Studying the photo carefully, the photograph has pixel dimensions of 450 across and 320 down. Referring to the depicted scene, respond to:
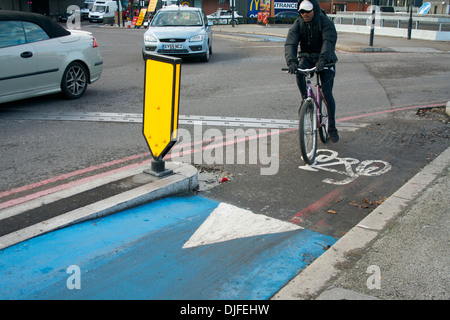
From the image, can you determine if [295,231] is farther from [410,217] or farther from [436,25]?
[436,25]

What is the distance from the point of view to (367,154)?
6.57 m

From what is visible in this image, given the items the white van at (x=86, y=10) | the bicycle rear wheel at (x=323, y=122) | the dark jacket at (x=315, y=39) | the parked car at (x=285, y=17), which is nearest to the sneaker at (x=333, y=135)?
the bicycle rear wheel at (x=323, y=122)

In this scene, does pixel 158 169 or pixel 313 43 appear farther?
pixel 313 43

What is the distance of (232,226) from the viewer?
434 cm

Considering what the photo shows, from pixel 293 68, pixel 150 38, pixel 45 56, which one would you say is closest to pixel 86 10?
pixel 150 38

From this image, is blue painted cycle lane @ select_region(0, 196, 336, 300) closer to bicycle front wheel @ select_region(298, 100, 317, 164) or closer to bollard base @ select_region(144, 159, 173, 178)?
bollard base @ select_region(144, 159, 173, 178)

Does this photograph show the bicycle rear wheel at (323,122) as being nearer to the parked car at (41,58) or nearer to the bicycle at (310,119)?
the bicycle at (310,119)

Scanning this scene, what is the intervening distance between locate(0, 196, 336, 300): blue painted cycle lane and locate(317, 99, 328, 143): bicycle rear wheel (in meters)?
2.45

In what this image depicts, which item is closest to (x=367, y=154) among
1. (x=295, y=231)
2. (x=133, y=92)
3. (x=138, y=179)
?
(x=295, y=231)

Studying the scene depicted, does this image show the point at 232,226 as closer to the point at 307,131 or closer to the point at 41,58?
the point at 307,131

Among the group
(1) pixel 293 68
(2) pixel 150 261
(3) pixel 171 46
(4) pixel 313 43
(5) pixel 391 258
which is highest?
(4) pixel 313 43

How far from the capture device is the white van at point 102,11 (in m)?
51.3

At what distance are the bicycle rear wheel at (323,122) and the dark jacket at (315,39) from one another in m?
0.63

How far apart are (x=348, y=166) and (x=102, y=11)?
50469 millimetres
